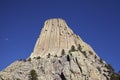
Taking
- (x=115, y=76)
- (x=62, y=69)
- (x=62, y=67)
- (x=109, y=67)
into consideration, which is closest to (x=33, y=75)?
(x=62, y=69)

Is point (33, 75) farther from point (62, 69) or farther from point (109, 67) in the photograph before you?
point (109, 67)

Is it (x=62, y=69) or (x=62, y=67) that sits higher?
(x=62, y=67)

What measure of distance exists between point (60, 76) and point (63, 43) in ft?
146

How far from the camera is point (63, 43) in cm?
19362

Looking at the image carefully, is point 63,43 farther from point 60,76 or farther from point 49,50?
point 60,76

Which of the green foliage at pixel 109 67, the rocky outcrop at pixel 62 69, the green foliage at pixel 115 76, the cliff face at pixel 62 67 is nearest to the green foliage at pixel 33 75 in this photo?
the cliff face at pixel 62 67

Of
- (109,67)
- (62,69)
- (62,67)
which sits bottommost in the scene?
(62,69)

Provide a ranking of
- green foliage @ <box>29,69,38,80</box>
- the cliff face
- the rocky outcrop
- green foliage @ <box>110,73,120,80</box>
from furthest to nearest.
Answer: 1. the cliff face
2. the rocky outcrop
3. green foliage @ <box>110,73,120,80</box>
4. green foliage @ <box>29,69,38,80</box>

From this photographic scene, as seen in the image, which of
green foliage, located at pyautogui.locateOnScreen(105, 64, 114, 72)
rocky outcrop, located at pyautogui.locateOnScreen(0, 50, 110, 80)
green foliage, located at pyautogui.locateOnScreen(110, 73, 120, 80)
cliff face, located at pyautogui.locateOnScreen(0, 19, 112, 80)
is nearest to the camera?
green foliage, located at pyautogui.locateOnScreen(110, 73, 120, 80)

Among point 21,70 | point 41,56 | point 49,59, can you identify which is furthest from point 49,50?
point 21,70

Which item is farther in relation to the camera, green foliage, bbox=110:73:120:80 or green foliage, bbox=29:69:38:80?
green foliage, bbox=110:73:120:80

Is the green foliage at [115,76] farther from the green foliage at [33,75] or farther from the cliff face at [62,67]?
the green foliage at [33,75]

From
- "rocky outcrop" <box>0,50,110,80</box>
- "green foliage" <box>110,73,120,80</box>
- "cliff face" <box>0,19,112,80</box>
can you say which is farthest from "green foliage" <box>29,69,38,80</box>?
"green foliage" <box>110,73,120,80</box>

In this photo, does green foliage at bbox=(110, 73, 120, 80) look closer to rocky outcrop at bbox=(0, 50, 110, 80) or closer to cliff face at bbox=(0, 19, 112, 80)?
cliff face at bbox=(0, 19, 112, 80)
